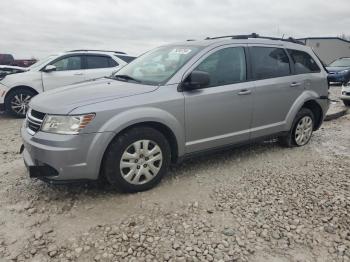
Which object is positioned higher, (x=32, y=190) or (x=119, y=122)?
(x=119, y=122)

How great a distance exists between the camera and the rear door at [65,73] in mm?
8766

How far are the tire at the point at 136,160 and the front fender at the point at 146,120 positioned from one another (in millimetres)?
112

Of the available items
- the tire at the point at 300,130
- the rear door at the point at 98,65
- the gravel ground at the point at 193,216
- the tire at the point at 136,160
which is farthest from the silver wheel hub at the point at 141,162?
the rear door at the point at 98,65

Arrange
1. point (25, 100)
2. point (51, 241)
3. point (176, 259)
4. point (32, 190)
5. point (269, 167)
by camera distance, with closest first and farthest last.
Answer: point (176, 259) → point (51, 241) → point (32, 190) → point (269, 167) → point (25, 100)

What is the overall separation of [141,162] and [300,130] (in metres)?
3.08

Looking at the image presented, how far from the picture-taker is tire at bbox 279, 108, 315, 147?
571cm

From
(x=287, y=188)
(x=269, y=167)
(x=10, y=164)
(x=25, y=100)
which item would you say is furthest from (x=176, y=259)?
(x=25, y=100)

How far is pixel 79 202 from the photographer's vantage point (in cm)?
379

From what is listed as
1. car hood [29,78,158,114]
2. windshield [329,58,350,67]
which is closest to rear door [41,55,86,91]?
car hood [29,78,158,114]

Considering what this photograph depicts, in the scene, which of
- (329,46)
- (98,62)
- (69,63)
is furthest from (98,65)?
(329,46)

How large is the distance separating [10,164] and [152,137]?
2264 millimetres

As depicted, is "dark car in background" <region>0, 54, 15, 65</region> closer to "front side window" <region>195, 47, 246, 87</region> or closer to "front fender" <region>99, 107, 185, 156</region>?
"front side window" <region>195, 47, 246, 87</region>

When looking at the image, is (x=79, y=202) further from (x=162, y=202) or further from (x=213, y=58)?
(x=213, y=58)

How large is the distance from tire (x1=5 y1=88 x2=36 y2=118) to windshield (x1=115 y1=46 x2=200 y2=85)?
Result: 175 inches
